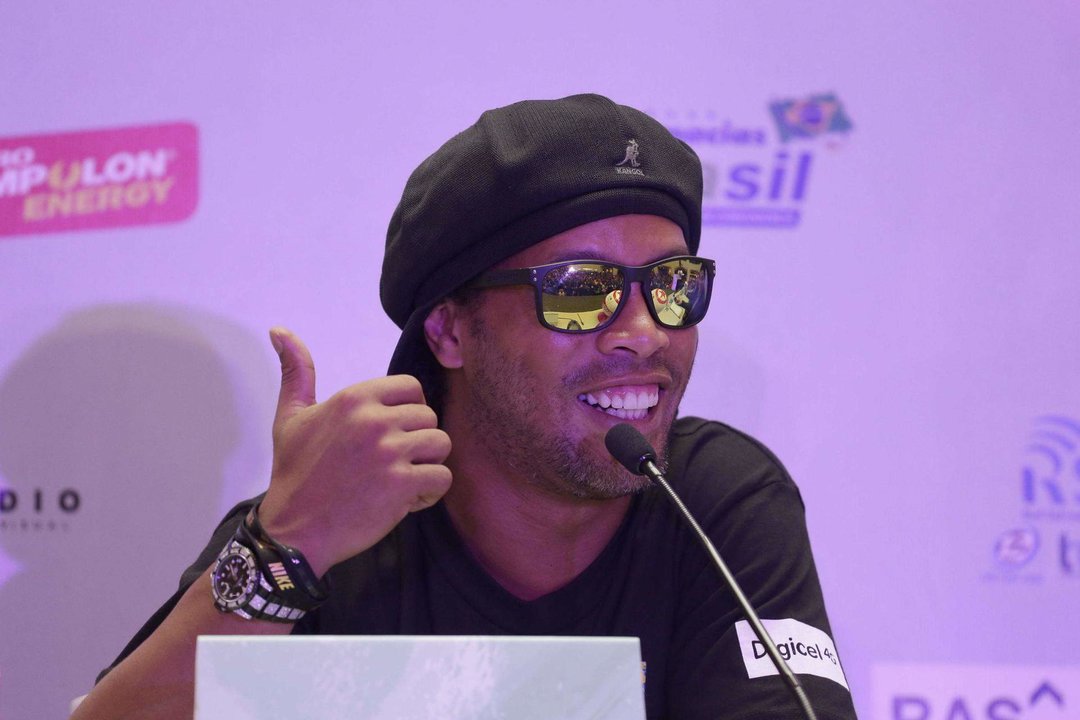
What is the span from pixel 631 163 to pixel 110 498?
4.30 feet

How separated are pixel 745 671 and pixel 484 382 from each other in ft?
1.81

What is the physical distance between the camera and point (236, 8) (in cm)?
218

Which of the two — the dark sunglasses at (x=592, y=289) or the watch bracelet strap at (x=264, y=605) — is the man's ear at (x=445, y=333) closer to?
the dark sunglasses at (x=592, y=289)

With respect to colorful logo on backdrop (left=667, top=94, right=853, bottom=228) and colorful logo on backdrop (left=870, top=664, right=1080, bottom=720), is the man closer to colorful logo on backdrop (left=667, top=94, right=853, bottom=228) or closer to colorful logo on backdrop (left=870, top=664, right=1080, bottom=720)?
colorful logo on backdrop (left=667, top=94, right=853, bottom=228)

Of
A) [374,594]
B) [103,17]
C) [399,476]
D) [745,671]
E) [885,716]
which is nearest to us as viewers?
[399,476]

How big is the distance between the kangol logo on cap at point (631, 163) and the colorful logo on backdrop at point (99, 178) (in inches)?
42.2

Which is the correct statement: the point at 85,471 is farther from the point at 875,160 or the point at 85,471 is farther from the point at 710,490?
the point at 875,160

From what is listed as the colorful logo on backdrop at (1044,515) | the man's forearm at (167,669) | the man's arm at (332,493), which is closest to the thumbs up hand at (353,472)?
the man's arm at (332,493)

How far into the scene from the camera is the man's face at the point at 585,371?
4.76 ft

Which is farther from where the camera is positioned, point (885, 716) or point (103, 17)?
point (103, 17)

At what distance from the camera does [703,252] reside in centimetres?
213

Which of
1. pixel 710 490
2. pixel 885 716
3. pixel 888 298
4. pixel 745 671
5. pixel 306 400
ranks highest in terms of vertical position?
pixel 888 298

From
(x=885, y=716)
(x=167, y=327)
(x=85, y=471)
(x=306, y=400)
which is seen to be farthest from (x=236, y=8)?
(x=885, y=716)

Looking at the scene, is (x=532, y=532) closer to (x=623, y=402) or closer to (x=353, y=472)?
(x=623, y=402)
